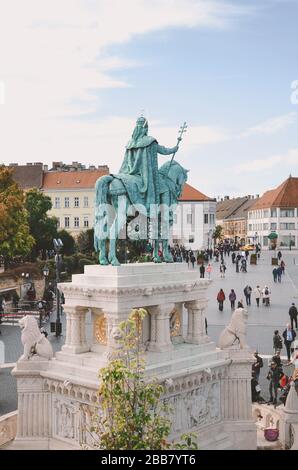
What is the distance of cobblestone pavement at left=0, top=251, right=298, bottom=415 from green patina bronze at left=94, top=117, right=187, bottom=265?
6394mm

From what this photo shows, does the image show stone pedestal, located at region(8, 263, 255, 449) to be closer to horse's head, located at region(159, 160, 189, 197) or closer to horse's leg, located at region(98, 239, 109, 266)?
horse's leg, located at region(98, 239, 109, 266)

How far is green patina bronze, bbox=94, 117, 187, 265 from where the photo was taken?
1372cm

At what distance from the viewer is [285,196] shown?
107250 millimetres

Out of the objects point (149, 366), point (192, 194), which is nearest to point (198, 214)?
point (192, 194)

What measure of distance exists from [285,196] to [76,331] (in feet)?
319

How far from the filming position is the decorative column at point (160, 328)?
Answer: 538 inches

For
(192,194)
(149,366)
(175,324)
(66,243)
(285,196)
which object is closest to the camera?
(149,366)

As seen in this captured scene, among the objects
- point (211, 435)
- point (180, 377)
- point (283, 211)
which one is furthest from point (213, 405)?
point (283, 211)

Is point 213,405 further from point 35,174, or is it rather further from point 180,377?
point 35,174

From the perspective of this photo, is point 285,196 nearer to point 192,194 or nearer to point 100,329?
point 192,194

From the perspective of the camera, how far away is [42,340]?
1411 centimetres

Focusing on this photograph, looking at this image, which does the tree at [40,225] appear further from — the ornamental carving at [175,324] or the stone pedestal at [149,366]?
the stone pedestal at [149,366]

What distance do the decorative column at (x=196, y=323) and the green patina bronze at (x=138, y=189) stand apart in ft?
4.13
